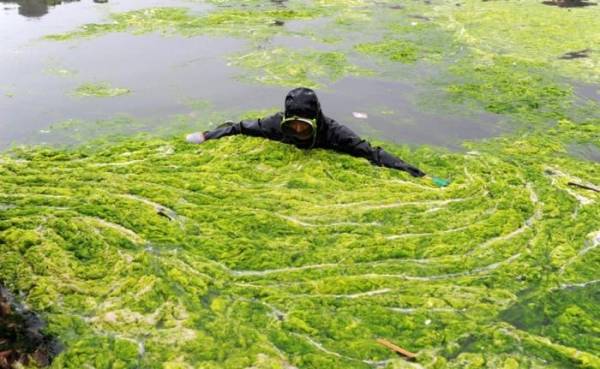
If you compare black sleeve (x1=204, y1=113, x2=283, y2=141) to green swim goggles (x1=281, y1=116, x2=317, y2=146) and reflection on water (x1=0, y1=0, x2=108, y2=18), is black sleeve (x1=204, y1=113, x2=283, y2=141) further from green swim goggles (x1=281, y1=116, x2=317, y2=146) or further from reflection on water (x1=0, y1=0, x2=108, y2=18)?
reflection on water (x1=0, y1=0, x2=108, y2=18)

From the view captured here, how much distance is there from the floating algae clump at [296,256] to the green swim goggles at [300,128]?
0.19 metres

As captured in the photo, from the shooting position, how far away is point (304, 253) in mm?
3830

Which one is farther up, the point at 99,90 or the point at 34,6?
the point at 34,6

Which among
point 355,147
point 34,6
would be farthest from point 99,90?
point 34,6

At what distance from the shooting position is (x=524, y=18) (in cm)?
1058

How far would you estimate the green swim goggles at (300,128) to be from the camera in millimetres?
4925

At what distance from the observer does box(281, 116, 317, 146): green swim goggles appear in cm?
493

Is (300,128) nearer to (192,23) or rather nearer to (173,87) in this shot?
(173,87)

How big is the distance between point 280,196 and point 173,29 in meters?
6.56

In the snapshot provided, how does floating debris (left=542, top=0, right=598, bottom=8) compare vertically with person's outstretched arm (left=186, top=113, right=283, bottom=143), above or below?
above

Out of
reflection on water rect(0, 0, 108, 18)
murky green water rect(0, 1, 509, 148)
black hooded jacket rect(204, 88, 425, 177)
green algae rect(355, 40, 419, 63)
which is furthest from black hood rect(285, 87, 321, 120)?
reflection on water rect(0, 0, 108, 18)

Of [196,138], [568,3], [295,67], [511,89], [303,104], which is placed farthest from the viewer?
[568,3]

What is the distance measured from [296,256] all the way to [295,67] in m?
4.88

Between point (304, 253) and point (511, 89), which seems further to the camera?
point (511, 89)
